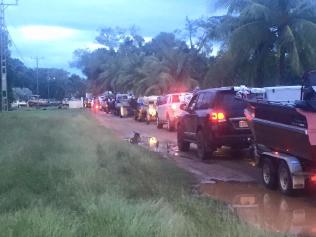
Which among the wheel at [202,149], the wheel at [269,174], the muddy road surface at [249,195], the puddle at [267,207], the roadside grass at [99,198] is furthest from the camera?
the wheel at [202,149]

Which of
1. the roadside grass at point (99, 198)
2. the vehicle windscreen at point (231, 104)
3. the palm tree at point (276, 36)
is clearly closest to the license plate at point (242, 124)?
the vehicle windscreen at point (231, 104)

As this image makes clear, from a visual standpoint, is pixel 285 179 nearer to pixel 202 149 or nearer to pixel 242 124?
pixel 242 124

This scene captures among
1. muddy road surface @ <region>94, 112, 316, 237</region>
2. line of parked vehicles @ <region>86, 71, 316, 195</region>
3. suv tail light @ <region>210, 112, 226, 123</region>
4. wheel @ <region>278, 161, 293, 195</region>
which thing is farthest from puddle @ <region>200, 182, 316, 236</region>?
suv tail light @ <region>210, 112, 226, 123</region>

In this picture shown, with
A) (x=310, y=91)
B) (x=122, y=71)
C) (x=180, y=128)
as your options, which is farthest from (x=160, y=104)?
(x=122, y=71)

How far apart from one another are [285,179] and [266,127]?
132cm

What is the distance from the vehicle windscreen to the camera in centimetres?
1574

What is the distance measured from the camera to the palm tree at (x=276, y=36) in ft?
100

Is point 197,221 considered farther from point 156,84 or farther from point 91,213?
point 156,84

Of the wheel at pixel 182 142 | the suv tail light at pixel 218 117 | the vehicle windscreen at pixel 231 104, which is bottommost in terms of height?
the wheel at pixel 182 142

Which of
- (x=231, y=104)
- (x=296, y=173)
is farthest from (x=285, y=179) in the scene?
(x=231, y=104)

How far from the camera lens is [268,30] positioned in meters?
31.5

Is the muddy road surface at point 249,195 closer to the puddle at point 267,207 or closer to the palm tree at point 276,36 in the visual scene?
the puddle at point 267,207

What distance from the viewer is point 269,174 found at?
11664 mm

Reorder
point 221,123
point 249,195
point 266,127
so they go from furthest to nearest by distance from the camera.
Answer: point 221,123 < point 266,127 < point 249,195
